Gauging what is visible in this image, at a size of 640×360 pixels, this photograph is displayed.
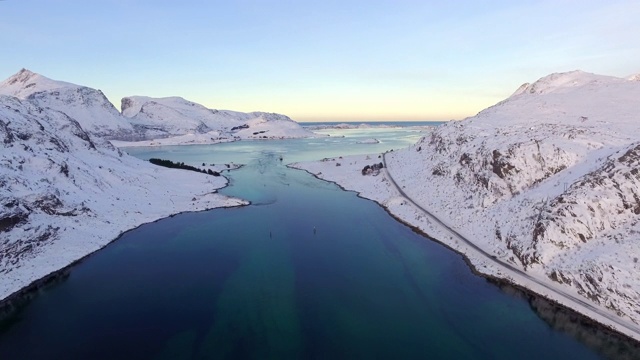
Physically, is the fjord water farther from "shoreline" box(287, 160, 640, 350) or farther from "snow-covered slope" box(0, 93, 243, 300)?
"snow-covered slope" box(0, 93, 243, 300)

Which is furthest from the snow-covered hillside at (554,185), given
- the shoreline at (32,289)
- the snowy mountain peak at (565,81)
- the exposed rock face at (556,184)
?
the shoreline at (32,289)

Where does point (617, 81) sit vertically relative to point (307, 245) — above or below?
above

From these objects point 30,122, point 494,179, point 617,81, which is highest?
point 617,81

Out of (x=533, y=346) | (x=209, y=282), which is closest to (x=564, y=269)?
(x=533, y=346)

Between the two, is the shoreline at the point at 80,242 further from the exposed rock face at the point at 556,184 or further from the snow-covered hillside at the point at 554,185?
the exposed rock face at the point at 556,184

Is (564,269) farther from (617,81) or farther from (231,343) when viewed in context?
(617,81)

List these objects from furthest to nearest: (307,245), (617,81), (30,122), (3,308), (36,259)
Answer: (617,81)
(30,122)
(307,245)
(36,259)
(3,308)
